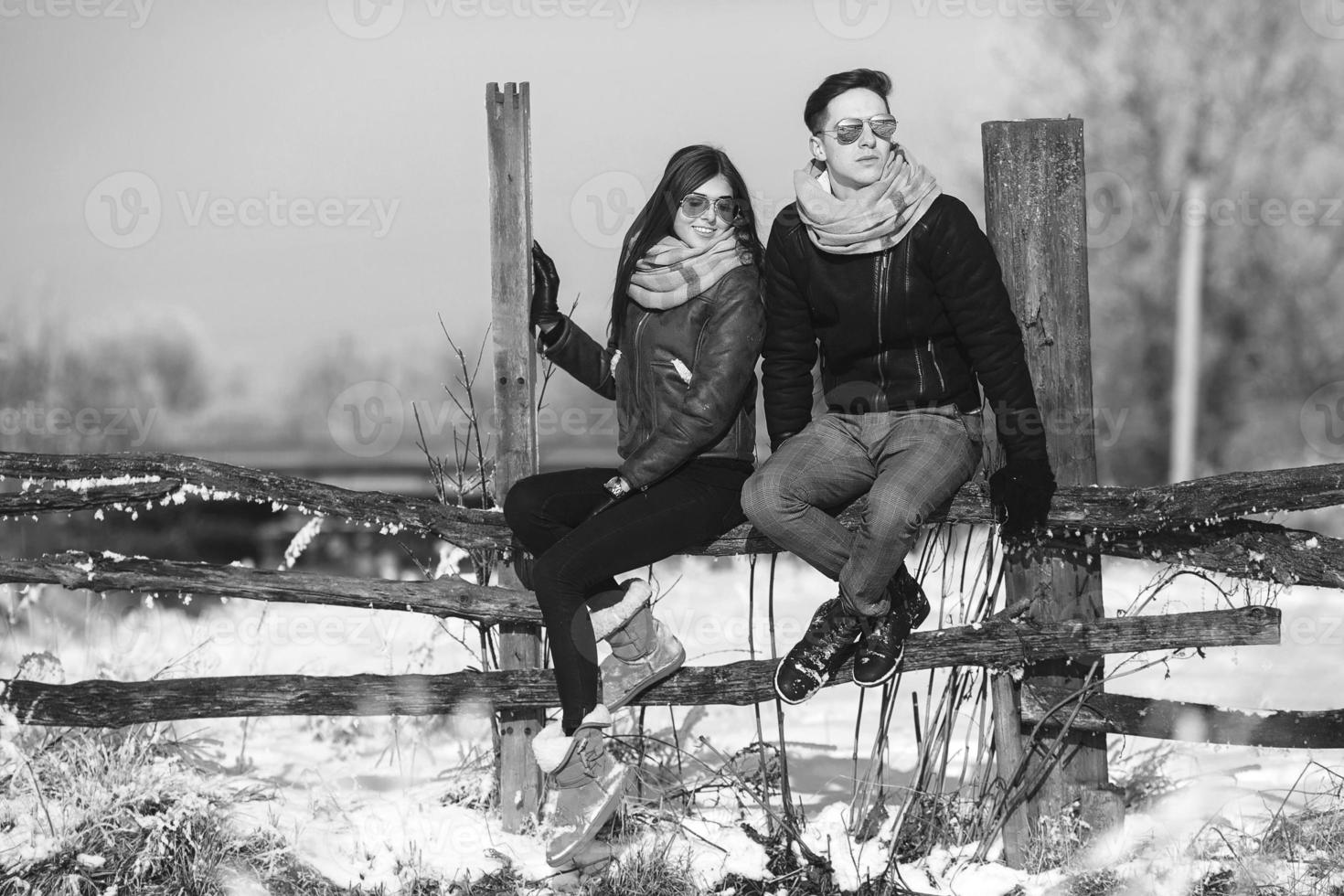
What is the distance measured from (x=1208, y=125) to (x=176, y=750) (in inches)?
760

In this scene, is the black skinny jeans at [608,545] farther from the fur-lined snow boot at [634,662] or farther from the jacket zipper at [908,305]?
the jacket zipper at [908,305]

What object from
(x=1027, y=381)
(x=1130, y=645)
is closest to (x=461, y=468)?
(x=1027, y=381)

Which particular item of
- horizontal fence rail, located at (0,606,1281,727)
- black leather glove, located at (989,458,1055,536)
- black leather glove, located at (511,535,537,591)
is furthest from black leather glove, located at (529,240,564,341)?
black leather glove, located at (989,458,1055,536)

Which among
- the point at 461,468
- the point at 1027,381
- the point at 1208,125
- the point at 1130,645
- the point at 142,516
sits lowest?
the point at 142,516

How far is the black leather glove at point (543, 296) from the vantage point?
4.30 meters

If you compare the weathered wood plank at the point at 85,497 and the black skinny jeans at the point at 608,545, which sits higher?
the weathered wood plank at the point at 85,497

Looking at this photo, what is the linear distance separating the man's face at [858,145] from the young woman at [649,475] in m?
0.36

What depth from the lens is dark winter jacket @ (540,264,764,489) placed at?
3.89 metres

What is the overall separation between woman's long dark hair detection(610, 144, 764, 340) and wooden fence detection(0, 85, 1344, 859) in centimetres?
38

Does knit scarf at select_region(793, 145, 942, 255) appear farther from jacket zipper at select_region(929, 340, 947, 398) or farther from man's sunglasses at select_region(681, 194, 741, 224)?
jacket zipper at select_region(929, 340, 947, 398)

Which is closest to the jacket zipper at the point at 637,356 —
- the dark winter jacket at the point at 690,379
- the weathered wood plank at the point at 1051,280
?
the dark winter jacket at the point at 690,379

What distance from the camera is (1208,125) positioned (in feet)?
65.0

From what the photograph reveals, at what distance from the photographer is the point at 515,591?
434 cm

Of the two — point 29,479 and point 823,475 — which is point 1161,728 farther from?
point 29,479
